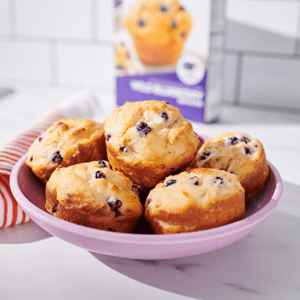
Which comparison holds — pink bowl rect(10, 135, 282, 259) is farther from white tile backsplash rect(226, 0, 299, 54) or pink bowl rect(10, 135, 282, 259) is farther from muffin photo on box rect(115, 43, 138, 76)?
white tile backsplash rect(226, 0, 299, 54)

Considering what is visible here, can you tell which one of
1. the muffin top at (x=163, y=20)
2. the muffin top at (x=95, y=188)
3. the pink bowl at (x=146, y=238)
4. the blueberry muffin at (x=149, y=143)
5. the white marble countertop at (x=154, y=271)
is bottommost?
the white marble countertop at (x=154, y=271)

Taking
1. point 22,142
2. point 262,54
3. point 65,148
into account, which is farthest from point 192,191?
point 262,54

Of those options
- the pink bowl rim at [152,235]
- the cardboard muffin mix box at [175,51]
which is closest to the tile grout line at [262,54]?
the cardboard muffin mix box at [175,51]

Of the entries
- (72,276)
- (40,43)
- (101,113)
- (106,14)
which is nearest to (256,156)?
(72,276)

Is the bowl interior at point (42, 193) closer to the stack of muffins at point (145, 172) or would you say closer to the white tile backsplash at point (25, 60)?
the stack of muffins at point (145, 172)

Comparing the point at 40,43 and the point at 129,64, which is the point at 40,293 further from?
the point at 40,43

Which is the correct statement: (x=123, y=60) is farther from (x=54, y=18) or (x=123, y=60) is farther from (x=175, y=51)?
(x=54, y=18)
